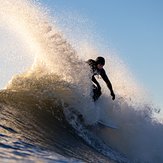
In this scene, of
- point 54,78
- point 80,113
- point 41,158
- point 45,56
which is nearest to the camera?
point 41,158

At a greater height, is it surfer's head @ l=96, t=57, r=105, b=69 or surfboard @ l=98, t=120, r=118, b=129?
surfer's head @ l=96, t=57, r=105, b=69

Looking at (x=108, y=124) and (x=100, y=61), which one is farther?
(x=108, y=124)

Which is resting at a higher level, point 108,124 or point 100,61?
point 100,61

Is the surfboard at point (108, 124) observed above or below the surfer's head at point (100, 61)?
below

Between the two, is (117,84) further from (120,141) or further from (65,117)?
(65,117)

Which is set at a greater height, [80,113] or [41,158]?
[80,113]

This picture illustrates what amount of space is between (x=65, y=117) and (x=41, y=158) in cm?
643

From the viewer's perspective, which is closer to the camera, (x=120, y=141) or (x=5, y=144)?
(x=5, y=144)

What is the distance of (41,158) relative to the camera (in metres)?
4.29

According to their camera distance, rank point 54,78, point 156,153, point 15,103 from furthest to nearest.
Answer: point 156,153 → point 54,78 → point 15,103

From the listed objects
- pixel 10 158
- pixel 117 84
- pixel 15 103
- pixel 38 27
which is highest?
pixel 117 84

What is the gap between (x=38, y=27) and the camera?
14102 mm

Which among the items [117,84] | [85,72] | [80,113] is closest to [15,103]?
[80,113]

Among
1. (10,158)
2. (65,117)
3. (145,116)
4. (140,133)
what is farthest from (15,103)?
(145,116)
